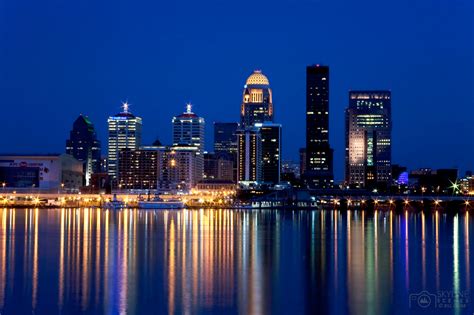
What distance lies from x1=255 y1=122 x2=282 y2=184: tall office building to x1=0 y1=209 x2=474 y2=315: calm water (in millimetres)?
138305

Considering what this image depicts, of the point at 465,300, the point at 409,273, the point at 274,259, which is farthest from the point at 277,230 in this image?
the point at 465,300

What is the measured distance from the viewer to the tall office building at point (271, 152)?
19425 centimetres

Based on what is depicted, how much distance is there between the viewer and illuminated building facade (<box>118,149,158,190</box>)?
7239 inches

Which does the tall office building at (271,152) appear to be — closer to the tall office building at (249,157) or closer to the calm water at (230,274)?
the tall office building at (249,157)

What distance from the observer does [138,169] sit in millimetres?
186250

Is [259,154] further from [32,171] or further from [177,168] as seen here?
[32,171]

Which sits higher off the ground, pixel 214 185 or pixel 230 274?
pixel 214 185

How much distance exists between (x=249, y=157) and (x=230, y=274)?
15639cm

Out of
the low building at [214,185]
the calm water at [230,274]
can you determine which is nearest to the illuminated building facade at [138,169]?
the low building at [214,185]

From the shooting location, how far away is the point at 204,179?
194 m

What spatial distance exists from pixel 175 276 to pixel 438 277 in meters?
11.0

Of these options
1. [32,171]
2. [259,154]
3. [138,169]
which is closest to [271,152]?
[259,154]

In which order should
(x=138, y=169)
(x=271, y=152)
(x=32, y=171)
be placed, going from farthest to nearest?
(x=271, y=152)
(x=138, y=169)
(x=32, y=171)

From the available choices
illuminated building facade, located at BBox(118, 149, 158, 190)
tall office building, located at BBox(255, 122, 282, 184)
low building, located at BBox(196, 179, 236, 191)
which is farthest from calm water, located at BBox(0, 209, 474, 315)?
tall office building, located at BBox(255, 122, 282, 184)
